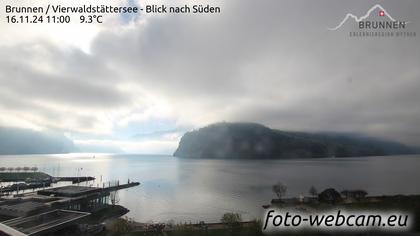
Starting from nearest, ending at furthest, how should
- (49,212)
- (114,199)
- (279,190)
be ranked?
(49,212), (114,199), (279,190)

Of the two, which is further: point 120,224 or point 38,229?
point 120,224

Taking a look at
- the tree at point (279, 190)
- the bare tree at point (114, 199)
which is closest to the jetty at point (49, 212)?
the bare tree at point (114, 199)

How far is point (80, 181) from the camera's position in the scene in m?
140

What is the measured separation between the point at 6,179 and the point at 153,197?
3128 inches

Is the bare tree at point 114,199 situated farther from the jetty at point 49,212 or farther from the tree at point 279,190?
A: the tree at point 279,190

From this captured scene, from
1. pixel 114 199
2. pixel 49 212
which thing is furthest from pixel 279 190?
pixel 49 212

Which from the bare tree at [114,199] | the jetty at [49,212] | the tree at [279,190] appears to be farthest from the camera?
the tree at [279,190]

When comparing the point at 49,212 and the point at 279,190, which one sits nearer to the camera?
the point at 49,212

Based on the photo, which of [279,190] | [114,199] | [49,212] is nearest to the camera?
[49,212]

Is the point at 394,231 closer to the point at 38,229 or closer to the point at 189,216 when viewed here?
the point at 38,229

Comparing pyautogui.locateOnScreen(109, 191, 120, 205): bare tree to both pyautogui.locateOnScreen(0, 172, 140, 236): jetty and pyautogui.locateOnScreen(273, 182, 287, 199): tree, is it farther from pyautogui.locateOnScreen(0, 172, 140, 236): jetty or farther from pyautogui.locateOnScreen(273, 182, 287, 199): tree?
pyautogui.locateOnScreen(273, 182, 287, 199): tree

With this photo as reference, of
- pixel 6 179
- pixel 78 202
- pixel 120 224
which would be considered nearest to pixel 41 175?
pixel 6 179

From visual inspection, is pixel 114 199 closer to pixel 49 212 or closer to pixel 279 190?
pixel 49 212

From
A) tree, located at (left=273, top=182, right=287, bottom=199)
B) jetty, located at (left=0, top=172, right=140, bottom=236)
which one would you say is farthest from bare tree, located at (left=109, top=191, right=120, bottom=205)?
tree, located at (left=273, top=182, right=287, bottom=199)
